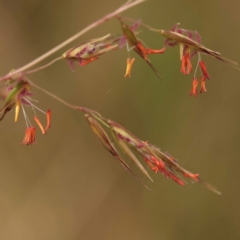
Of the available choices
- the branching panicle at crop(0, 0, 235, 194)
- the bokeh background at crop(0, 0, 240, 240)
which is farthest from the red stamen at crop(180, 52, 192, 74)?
the bokeh background at crop(0, 0, 240, 240)

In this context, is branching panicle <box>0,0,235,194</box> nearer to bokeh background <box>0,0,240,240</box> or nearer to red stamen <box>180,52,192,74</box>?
red stamen <box>180,52,192,74</box>

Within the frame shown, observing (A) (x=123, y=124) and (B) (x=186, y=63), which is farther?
(A) (x=123, y=124)

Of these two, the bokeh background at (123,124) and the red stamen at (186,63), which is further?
the bokeh background at (123,124)

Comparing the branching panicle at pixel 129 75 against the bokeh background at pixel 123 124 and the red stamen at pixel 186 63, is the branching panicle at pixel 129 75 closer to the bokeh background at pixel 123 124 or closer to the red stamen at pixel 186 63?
the red stamen at pixel 186 63

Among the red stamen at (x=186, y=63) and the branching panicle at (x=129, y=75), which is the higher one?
the red stamen at (x=186, y=63)

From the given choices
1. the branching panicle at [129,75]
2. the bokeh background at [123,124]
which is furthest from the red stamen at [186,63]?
the bokeh background at [123,124]

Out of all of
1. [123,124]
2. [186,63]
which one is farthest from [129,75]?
[123,124]

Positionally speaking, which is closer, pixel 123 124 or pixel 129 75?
pixel 129 75

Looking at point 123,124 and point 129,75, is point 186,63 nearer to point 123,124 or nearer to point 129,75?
point 129,75
